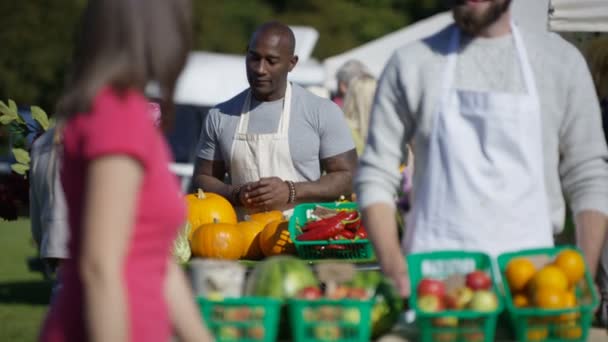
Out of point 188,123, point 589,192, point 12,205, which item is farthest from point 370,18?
point 589,192

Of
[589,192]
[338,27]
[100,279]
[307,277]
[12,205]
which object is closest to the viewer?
[100,279]

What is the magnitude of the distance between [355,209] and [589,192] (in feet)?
7.41

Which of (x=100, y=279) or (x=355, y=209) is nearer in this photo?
(x=100, y=279)

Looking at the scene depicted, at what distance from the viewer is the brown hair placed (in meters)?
2.47

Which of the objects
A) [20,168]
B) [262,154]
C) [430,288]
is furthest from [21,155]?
[430,288]

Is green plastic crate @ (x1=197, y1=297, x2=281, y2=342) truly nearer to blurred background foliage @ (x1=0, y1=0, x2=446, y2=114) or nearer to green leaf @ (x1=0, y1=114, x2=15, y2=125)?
green leaf @ (x1=0, y1=114, x2=15, y2=125)

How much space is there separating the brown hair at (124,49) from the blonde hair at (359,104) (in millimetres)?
7525

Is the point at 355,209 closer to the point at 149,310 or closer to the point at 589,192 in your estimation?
the point at 589,192

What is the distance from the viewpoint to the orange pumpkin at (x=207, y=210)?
585 cm

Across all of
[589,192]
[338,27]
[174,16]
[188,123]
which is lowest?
[589,192]

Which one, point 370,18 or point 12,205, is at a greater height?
point 370,18

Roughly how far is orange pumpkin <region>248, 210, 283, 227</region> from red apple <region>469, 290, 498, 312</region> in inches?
109

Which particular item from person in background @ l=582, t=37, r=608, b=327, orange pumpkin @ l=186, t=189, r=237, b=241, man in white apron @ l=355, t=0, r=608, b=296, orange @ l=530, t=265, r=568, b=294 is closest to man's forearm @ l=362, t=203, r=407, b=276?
man in white apron @ l=355, t=0, r=608, b=296

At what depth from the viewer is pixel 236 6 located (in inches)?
1578
